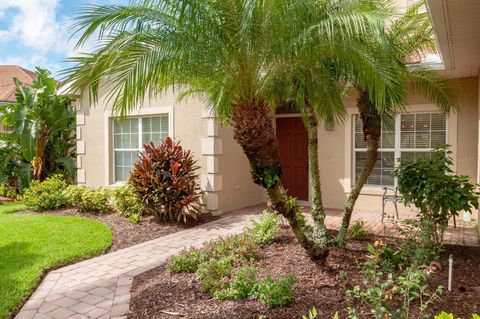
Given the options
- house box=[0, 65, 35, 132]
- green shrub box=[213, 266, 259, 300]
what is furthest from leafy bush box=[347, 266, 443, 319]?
house box=[0, 65, 35, 132]

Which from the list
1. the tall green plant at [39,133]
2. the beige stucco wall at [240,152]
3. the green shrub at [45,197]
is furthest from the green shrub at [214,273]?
the tall green plant at [39,133]

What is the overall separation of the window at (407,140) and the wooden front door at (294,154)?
2019 mm

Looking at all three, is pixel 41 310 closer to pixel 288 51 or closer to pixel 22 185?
pixel 288 51

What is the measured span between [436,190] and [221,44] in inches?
159

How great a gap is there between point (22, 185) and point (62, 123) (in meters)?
2.72

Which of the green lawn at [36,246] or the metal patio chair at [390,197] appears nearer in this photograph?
the green lawn at [36,246]

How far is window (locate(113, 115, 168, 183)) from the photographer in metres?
11.5

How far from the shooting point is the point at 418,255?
4.78 metres

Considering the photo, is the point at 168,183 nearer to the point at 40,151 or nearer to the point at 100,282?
the point at 100,282

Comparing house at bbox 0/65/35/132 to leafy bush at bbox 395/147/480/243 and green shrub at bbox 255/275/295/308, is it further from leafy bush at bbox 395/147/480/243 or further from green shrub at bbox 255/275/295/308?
leafy bush at bbox 395/147/480/243

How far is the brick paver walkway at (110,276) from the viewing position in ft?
15.3

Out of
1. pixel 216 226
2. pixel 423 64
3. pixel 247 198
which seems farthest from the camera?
pixel 247 198

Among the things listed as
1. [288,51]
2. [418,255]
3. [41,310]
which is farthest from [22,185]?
[418,255]

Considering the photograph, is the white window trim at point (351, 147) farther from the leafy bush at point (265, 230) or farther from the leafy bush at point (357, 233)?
the leafy bush at point (265, 230)
